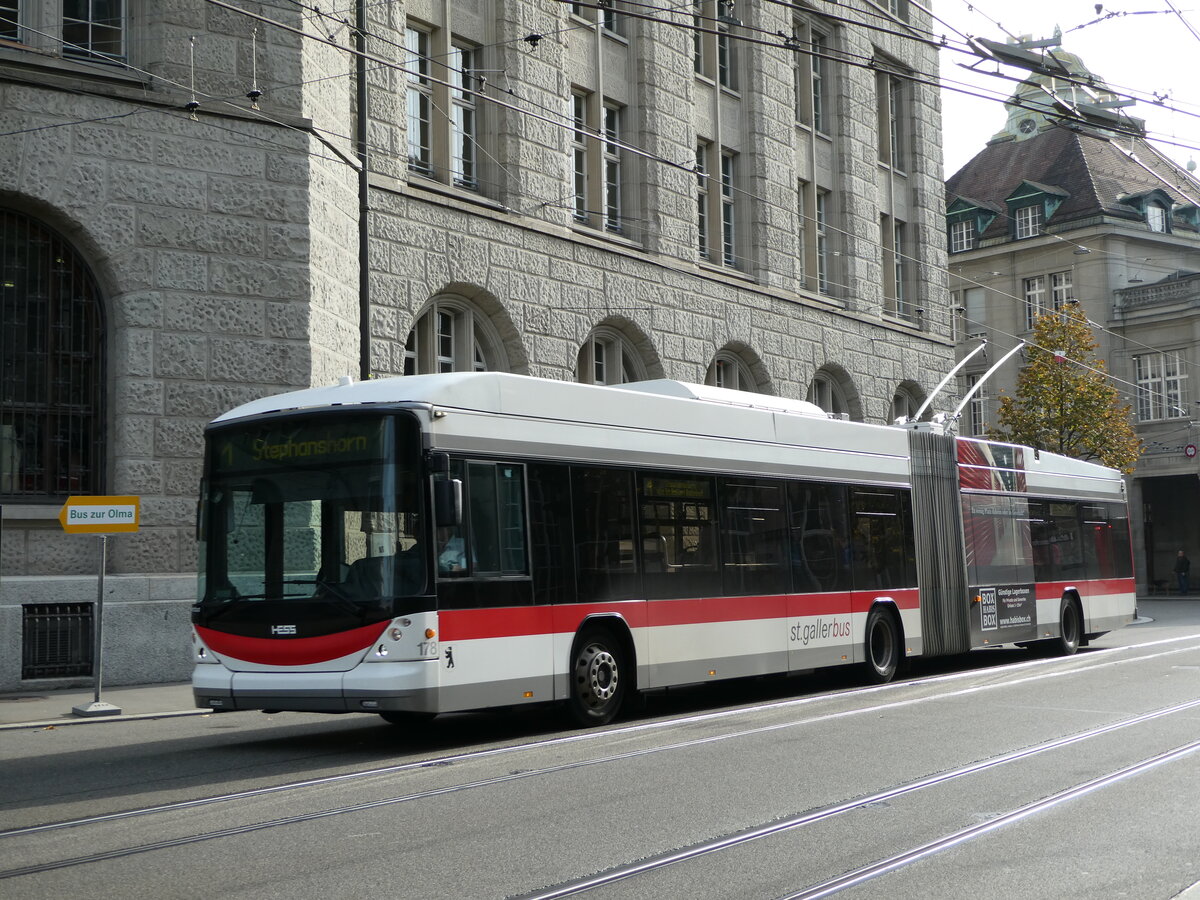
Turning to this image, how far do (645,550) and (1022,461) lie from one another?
964 centimetres

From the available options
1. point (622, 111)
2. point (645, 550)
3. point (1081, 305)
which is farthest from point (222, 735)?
point (1081, 305)

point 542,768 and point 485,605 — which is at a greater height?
point 485,605

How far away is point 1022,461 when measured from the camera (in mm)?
20859

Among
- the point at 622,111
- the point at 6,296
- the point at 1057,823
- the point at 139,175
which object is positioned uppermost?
the point at 622,111

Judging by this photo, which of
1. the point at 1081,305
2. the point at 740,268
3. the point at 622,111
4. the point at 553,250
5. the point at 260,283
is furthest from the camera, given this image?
the point at 1081,305


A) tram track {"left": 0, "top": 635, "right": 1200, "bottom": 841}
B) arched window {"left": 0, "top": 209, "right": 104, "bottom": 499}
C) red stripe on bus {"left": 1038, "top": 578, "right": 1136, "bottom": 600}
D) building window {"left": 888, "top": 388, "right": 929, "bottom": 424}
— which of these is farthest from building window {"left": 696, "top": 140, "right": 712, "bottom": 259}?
arched window {"left": 0, "top": 209, "right": 104, "bottom": 499}

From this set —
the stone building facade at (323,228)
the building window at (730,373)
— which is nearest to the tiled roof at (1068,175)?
the stone building facade at (323,228)

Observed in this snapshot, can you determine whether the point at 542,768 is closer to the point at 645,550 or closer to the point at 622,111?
the point at 645,550

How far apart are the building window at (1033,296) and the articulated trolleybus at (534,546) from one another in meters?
42.6

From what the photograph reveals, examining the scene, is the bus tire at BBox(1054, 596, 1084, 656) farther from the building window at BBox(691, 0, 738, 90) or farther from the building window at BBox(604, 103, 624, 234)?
the building window at BBox(691, 0, 738, 90)

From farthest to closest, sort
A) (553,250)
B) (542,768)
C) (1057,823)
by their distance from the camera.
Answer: (553,250)
(542,768)
(1057,823)

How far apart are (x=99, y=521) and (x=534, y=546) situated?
215 inches

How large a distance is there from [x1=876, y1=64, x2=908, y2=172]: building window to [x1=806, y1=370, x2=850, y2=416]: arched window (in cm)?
667

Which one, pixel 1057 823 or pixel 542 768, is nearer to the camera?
pixel 1057 823
